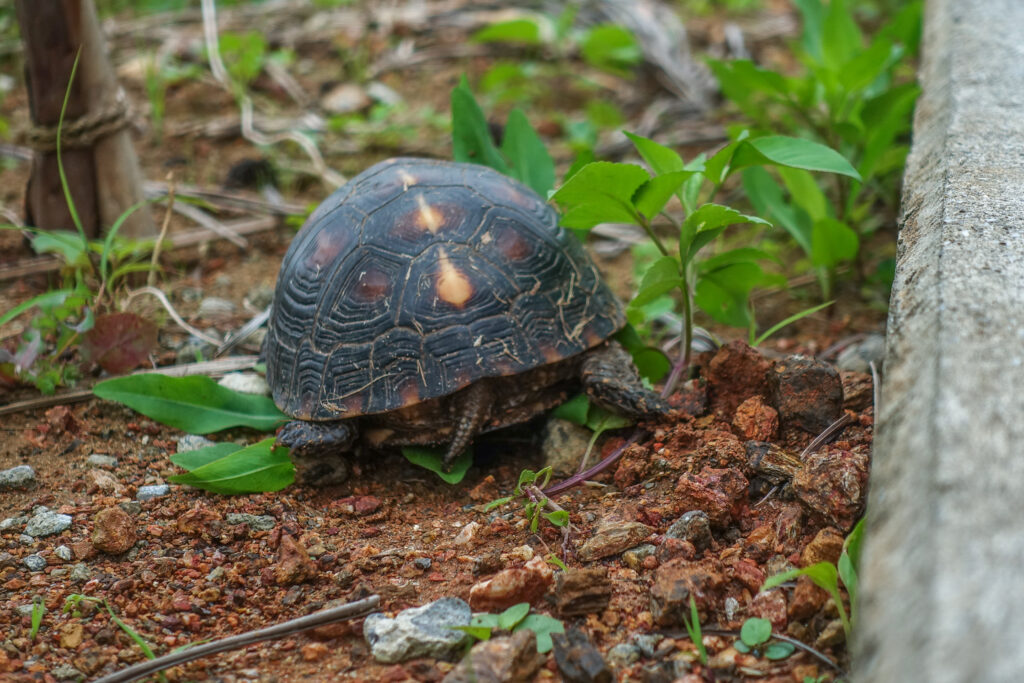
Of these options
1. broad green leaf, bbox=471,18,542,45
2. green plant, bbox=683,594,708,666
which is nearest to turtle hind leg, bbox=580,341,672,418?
green plant, bbox=683,594,708,666

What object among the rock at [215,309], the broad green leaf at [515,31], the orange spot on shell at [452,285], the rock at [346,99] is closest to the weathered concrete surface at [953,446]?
the orange spot on shell at [452,285]

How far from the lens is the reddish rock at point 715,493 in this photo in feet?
6.17

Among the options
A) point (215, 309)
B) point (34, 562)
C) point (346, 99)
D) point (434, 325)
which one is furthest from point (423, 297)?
point (346, 99)

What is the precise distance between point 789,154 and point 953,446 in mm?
1221

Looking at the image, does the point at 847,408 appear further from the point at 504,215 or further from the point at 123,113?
the point at 123,113

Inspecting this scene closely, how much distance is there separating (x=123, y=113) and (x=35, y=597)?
1.99 metres

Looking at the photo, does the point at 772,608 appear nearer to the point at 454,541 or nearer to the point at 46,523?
the point at 454,541

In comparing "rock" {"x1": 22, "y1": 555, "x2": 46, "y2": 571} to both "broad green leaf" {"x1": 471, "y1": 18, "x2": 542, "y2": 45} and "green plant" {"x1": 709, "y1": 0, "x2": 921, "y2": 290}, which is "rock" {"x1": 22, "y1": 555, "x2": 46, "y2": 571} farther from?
"broad green leaf" {"x1": 471, "y1": 18, "x2": 542, "y2": 45}

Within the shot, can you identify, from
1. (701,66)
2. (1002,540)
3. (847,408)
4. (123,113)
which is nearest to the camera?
(1002,540)

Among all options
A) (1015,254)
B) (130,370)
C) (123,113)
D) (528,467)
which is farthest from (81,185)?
(1015,254)

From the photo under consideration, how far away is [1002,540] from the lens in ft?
3.55

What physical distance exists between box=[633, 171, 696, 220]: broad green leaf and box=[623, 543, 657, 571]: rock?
922mm

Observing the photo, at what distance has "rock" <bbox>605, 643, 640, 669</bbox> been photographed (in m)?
1.55

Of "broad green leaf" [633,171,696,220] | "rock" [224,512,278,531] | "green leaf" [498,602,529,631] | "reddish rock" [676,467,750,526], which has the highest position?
"broad green leaf" [633,171,696,220]
